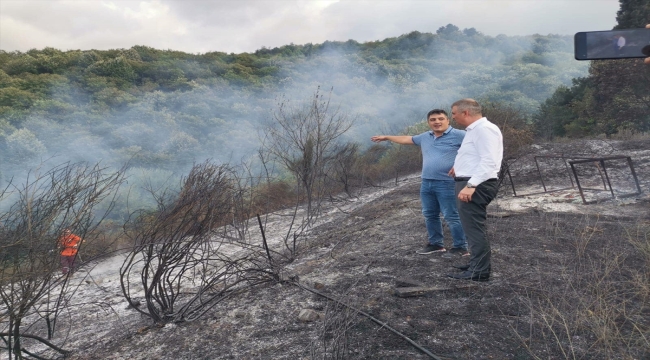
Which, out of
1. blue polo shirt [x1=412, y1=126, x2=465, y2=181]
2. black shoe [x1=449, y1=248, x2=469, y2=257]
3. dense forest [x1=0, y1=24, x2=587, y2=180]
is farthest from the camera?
dense forest [x1=0, y1=24, x2=587, y2=180]

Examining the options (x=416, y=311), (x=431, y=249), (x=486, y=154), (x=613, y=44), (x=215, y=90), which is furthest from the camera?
(x=215, y=90)

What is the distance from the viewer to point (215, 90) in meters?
25.5

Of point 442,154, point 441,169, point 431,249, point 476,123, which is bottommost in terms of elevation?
point 431,249

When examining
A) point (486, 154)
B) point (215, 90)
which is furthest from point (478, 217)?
point (215, 90)

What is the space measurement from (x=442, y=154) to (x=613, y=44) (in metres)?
2.10

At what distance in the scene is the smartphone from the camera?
2021 mm

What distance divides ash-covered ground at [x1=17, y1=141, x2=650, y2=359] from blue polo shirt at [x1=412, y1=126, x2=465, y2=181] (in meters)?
0.81

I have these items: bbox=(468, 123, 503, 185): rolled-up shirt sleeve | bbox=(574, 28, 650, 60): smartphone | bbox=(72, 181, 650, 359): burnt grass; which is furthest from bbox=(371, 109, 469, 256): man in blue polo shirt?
bbox=(574, 28, 650, 60): smartphone

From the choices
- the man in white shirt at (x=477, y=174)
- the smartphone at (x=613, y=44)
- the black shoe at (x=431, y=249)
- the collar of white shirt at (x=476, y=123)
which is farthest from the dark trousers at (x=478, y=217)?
the smartphone at (x=613, y=44)

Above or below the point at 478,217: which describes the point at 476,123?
above

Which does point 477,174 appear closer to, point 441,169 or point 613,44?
point 441,169

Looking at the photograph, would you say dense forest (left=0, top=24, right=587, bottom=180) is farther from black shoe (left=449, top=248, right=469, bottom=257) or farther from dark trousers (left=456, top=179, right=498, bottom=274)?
dark trousers (left=456, top=179, right=498, bottom=274)

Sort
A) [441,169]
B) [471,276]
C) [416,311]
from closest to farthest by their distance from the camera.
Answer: [416,311], [471,276], [441,169]

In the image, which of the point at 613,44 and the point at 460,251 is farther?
the point at 460,251
